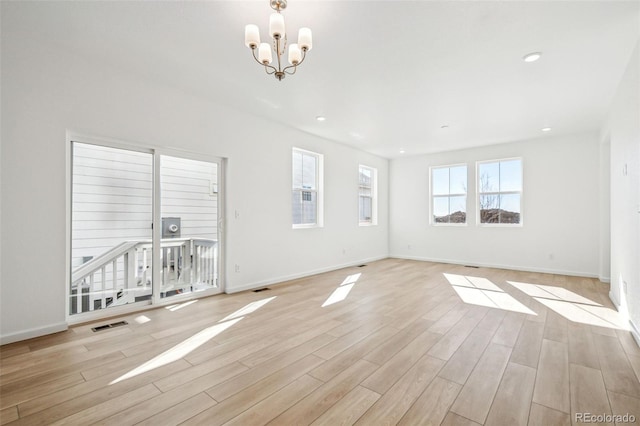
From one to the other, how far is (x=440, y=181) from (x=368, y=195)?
1800 millimetres

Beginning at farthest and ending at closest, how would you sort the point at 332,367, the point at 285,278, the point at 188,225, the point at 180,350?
the point at 285,278 < the point at 188,225 < the point at 180,350 < the point at 332,367

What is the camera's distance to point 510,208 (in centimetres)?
639

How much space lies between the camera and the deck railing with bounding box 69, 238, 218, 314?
128 inches

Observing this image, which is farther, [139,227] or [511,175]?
[511,175]

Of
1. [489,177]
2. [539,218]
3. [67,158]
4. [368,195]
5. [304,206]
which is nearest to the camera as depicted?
[67,158]

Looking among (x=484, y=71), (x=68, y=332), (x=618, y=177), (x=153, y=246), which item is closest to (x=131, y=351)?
(x=68, y=332)

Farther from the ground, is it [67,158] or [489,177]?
[489,177]

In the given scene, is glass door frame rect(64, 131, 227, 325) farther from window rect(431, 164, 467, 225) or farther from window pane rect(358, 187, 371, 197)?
window rect(431, 164, 467, 225)

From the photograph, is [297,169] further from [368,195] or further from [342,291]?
[368,195]

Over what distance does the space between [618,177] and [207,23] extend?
476 centimetres

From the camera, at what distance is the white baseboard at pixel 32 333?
264cm

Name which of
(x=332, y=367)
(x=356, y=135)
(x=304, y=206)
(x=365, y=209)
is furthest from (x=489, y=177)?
(x=332, y=367)

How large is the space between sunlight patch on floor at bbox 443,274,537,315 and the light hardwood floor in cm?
6

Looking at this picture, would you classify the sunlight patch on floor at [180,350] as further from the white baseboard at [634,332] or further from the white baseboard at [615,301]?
the white baseboard at [615,301]
